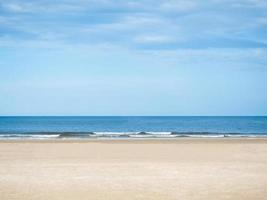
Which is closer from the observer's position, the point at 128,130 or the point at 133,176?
the point at 133,176

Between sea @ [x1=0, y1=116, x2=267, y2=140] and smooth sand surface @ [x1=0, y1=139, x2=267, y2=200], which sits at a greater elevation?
sea @ [x1=0, y1=116, x2=267, y2=140]

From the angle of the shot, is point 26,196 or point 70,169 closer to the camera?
point 26,196

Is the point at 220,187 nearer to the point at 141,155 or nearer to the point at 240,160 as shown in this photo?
the point at 240,160

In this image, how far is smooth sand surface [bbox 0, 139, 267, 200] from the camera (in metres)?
10.9

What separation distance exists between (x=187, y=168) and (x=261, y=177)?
2765 mm

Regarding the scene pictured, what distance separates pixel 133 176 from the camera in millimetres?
13602

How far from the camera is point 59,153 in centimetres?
2098

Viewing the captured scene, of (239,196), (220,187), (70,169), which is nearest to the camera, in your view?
(239,196)

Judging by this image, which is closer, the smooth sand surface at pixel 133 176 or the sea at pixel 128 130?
the smooth sand surface at pixel 133 176

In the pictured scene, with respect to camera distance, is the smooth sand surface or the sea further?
the sea

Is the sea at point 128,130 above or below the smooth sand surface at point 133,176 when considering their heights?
above

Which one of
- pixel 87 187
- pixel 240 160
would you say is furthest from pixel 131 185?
pixel 240 160

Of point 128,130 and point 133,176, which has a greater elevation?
point 128,130

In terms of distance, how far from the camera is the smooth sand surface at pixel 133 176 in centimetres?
1089
